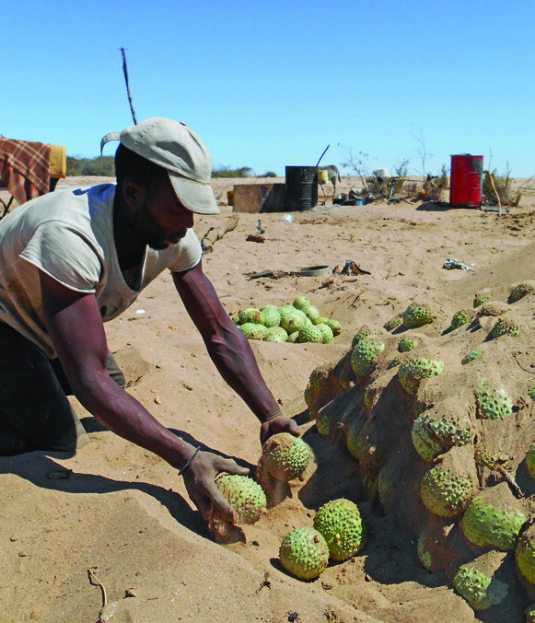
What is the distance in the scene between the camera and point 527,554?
2186 mm

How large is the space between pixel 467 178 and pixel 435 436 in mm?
13131

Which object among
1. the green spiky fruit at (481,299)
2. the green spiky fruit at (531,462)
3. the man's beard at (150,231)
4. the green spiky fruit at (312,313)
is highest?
the man's beard at (150,231)

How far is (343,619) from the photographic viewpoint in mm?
2246

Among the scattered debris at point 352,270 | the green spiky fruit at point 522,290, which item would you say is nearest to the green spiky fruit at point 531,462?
the green spiky fruit at point 522,290

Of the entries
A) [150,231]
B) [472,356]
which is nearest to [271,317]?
[472,356]

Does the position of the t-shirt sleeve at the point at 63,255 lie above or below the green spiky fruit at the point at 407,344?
above

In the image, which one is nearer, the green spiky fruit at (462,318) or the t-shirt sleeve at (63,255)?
the t-shirt sleeve at (63,255)

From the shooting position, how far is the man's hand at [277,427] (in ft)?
10.9

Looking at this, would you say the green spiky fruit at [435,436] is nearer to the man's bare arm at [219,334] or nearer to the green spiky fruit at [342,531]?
the green spiky fruit at [342,531]

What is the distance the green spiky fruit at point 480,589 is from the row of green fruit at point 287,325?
3.92 m

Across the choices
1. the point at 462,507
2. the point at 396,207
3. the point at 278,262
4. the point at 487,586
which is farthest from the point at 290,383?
the point at 396,207

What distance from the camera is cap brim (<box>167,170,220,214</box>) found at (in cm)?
280

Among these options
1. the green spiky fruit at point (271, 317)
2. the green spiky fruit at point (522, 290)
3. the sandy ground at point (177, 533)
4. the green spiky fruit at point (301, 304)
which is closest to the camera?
the sandy ground at point (177, 533)

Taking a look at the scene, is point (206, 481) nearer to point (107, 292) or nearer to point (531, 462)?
point (107, 292)
